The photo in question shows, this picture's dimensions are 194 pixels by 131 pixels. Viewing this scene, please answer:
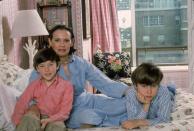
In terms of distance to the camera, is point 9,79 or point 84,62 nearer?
point 84,62

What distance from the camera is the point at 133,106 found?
6.87 ft

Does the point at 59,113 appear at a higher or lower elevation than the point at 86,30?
lower

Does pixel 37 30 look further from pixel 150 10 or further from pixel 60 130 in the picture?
pixel 150 10

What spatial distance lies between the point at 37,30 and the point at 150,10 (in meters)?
3.06

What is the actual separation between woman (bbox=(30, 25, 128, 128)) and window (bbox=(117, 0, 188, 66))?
3727mm

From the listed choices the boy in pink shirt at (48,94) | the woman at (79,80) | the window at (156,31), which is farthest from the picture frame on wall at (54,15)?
the boy in pink shirt at (48,94)

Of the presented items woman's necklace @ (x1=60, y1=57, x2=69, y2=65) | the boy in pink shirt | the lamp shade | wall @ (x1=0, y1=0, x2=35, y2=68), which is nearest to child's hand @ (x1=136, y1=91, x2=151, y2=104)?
the boy in pink shirt

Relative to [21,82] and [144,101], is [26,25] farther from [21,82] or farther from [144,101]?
[144,101]

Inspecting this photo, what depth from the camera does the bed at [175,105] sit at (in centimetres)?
191

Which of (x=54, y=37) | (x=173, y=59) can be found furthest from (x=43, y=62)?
(x=173, y=59)

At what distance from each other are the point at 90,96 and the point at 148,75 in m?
0.50

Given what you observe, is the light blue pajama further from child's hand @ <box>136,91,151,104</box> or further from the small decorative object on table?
the small decorative object on table

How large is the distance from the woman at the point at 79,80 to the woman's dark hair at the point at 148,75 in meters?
0.27

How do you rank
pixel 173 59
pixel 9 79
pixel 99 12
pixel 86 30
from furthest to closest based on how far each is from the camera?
1. pixel 173 59
2. pixel 99 12
3. pixel 86 30
4. pixel 9 79
